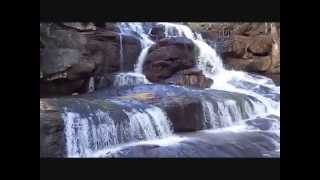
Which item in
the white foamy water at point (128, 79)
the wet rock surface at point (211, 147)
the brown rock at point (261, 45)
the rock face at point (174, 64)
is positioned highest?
the brown rock at point (261, 45)

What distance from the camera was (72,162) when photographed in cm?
548

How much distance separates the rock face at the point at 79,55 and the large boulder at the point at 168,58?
17 cm

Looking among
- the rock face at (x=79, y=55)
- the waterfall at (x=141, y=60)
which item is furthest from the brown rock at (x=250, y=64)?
the rock face at (x=79, y=55)

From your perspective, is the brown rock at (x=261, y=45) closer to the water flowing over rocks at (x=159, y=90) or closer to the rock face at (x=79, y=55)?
the water flowing over rocks at (x=159, y=90)

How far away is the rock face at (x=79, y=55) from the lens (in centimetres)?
552

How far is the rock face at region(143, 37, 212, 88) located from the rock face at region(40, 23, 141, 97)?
19 cm

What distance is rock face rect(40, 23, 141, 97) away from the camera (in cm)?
552

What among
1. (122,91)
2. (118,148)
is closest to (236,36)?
(122,91)

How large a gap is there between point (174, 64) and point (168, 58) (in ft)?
0.31

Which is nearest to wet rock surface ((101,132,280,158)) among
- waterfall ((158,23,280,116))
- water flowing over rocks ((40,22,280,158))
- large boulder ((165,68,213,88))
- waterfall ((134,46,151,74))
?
water flowing over rocks ((40,22,280,158))

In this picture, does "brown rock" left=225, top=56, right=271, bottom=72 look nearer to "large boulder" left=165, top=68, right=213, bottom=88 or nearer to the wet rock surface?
"large boulder" left=165, top=68, right=213, bottom=88
